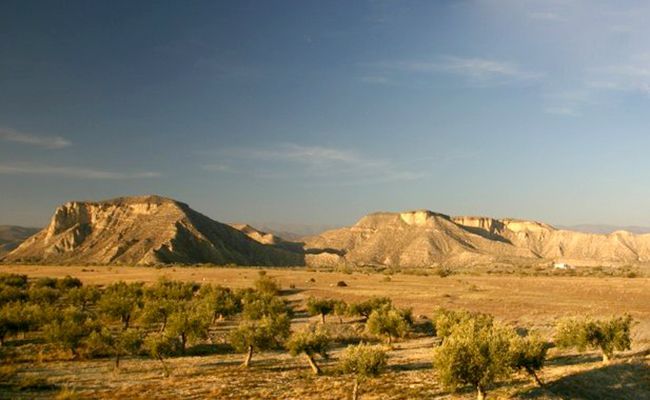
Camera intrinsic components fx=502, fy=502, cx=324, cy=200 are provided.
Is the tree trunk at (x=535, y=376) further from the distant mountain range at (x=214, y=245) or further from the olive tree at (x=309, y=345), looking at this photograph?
the distant mountain range at (x=214, y=245)

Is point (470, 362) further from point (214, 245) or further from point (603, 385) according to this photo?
point (214, 245)

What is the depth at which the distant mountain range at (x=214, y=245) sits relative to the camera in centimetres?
13825

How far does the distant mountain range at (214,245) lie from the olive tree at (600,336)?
109 meters

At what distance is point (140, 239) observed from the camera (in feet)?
464

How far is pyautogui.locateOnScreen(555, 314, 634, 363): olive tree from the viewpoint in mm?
27422

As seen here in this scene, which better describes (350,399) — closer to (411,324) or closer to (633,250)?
(411,324)

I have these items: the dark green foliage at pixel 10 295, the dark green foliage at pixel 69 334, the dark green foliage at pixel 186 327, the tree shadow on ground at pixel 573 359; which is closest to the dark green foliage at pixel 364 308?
the dark green foliage at pixel 186 327

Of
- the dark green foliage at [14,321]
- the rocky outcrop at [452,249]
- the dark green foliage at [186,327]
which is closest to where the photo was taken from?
the dark green foliage at [186,327]

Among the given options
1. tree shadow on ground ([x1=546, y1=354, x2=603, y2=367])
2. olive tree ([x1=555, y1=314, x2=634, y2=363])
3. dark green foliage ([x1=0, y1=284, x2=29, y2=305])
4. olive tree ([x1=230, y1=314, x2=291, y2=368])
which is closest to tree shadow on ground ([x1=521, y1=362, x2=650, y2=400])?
olive tree ([x1=555, y1=314, x2=634, y2=363])

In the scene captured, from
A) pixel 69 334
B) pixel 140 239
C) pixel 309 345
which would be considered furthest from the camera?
pixel 140 239

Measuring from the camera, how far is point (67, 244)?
15000 centimetres

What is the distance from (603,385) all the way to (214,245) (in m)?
130

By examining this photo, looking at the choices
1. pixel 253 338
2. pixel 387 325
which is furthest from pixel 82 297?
pixel 387 325

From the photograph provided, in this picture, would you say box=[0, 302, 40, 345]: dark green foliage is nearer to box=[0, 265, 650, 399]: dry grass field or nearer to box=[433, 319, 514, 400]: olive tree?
box=[0, 265, 650, 399]: dry grass field
